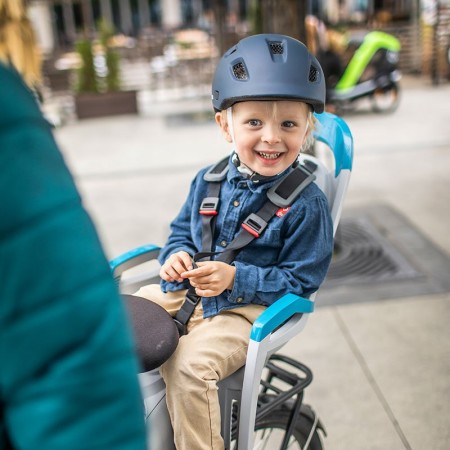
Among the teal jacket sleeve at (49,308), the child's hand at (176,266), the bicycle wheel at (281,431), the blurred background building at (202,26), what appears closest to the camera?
the teal jacket sleeve at (49,308)

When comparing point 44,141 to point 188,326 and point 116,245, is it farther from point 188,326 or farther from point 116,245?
point 116,245

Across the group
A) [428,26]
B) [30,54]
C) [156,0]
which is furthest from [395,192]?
[156,0]

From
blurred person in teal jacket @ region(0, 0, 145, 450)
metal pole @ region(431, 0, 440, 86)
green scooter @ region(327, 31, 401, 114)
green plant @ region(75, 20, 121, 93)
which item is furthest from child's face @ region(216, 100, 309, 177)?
metal pole @ region(431, 0, 440, 86)

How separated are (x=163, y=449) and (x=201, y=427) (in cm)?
16

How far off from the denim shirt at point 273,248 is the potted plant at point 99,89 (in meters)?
9.94

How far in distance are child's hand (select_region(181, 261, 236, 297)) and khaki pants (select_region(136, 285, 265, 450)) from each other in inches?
4.4

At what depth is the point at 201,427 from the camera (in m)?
1.61

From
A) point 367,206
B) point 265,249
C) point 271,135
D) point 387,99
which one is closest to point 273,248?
point 265,249

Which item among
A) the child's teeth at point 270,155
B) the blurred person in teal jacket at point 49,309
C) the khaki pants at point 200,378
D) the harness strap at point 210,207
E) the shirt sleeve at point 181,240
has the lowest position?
the khaki pants at point 200,378

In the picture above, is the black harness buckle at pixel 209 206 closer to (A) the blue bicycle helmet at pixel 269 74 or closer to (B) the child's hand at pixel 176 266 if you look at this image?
(B) the child's hand at pixel 176 266

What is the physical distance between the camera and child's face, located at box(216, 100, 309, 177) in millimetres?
1745

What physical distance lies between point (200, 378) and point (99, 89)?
10.9 meters

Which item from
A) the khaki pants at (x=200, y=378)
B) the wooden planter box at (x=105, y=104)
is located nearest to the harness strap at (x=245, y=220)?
the khaki pants at (x=200, y=378)

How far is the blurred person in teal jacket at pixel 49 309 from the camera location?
0.67m
